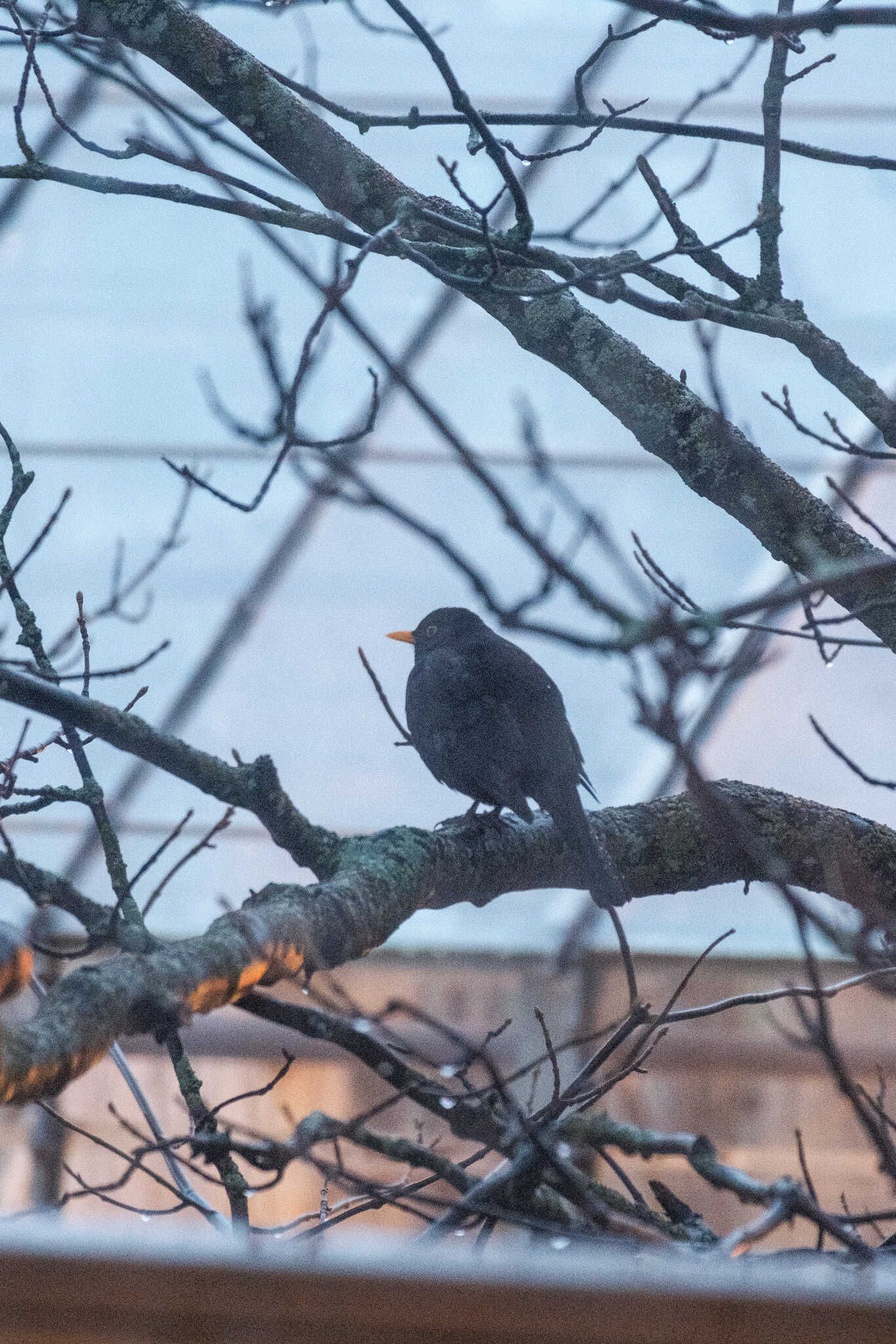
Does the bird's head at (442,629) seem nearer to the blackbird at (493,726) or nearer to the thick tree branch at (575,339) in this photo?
the blackbird at (493,726)

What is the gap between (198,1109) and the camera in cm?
204

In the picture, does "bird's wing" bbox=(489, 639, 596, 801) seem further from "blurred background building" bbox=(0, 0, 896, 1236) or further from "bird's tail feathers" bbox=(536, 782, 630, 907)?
"blurred background building" bbox=(0, 0, 896, 1236)

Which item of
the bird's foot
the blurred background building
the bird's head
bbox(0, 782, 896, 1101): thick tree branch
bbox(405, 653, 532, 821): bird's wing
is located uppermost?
the blurred background building

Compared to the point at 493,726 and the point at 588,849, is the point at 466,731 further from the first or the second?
the point at 588,849

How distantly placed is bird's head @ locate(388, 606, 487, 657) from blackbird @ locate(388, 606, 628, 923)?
0.05 m

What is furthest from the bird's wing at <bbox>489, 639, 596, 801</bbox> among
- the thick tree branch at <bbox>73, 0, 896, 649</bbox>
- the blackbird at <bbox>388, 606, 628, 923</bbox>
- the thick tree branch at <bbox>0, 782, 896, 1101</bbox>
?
the thick tree branch at <bbox>73, 0, 896, 649</bbox>

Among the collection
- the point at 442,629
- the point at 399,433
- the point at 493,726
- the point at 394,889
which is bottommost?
the point at 394,889

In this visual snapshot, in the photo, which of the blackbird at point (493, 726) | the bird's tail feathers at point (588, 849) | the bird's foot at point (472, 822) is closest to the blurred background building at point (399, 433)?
the blackbird at point (493, 726)

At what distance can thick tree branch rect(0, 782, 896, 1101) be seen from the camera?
111 cm

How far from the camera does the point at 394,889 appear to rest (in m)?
1.88

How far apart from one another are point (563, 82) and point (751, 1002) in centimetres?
485

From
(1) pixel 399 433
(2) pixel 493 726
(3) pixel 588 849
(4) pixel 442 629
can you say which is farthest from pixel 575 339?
(1) pixel 399 433

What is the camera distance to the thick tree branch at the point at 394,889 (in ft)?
3.63

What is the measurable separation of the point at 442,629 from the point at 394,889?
2.05 meters
